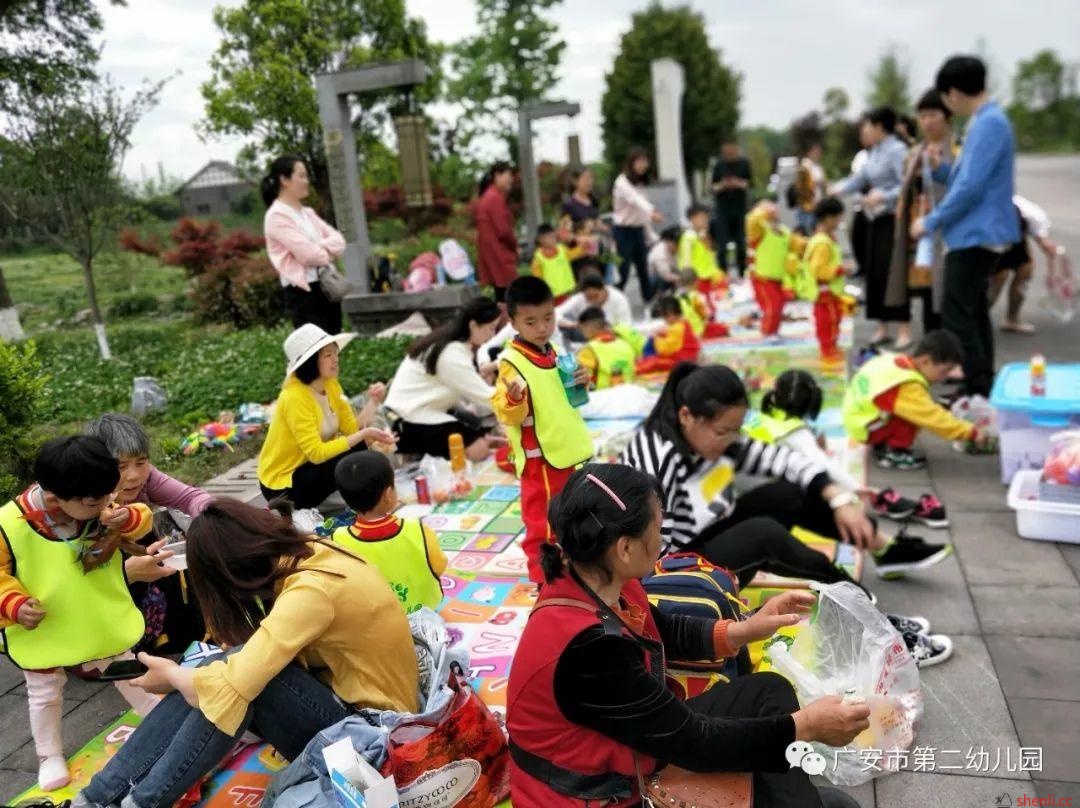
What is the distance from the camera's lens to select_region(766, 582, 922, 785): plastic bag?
2.40 metres

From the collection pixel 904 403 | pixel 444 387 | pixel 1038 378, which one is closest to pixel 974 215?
pixel 1038 378

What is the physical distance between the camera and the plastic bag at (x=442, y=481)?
4781mm

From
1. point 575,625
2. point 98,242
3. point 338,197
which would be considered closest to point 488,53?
point 338,197

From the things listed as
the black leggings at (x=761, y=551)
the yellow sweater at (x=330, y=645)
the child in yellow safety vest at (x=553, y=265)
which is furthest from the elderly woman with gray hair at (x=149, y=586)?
the child in yellow safety vest at (x=553, y=265)

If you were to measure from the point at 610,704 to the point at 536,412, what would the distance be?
184 centimetres

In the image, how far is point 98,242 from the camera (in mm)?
6645

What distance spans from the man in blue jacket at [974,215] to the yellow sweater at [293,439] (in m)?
3.67

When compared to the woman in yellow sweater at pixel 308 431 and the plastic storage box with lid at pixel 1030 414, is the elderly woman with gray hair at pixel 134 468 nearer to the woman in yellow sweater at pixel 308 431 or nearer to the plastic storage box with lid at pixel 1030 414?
the woman in yellow sweater at pixel 308 431

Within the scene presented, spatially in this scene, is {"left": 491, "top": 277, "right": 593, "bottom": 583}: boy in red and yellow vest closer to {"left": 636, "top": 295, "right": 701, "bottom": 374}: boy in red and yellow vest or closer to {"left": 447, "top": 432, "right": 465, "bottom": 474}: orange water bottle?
{"left": 447, "top": 432, "right": 465, "bottom": 474}: orange water bottle

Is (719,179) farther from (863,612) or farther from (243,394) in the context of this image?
(863,612)

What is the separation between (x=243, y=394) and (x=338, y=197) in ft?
10.1

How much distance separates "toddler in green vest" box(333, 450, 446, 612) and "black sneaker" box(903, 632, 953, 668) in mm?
1670

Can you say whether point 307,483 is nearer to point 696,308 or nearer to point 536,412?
point 536,412

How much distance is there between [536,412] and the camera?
3.50 metres
